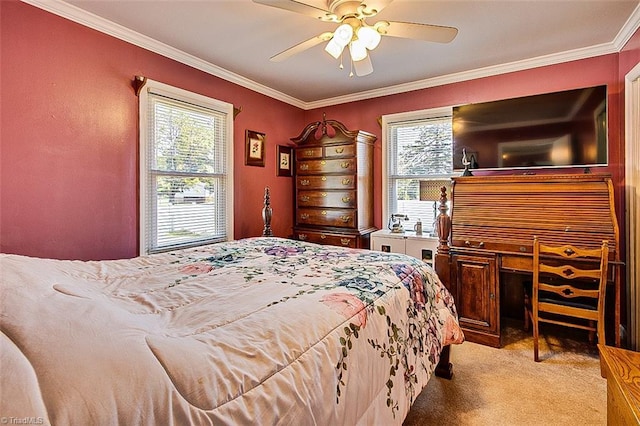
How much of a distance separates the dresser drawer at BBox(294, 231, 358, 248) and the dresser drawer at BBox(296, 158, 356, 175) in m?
0.79

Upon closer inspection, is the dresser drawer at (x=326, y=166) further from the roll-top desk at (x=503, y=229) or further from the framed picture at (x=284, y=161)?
the roll-top desk at (x=503, y=229)

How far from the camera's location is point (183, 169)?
3.08 metres

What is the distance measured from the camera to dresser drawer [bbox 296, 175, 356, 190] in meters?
3.80

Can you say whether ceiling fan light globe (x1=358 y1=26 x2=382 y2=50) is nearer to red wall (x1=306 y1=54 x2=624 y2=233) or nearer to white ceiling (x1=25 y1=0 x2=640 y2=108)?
white ceiling (x1=25 y1=0 x2=640 y2=108)

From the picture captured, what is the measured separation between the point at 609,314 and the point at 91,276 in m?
3.74

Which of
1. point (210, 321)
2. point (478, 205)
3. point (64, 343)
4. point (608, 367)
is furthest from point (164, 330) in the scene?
point (478, 205)

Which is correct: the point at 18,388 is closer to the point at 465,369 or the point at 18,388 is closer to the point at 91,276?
the point at 91,276

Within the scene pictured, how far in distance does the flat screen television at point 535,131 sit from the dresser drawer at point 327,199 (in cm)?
123

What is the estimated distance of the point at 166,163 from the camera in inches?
116

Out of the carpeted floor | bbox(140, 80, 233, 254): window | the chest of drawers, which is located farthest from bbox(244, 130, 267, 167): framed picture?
the carpeted floor

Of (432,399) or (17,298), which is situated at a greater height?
(17,298)

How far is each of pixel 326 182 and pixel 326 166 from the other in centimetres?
20

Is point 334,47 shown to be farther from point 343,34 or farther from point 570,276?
point 570,276

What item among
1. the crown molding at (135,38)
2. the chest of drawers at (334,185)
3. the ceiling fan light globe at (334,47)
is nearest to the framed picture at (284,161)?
the chest of drawers at (334,185)
